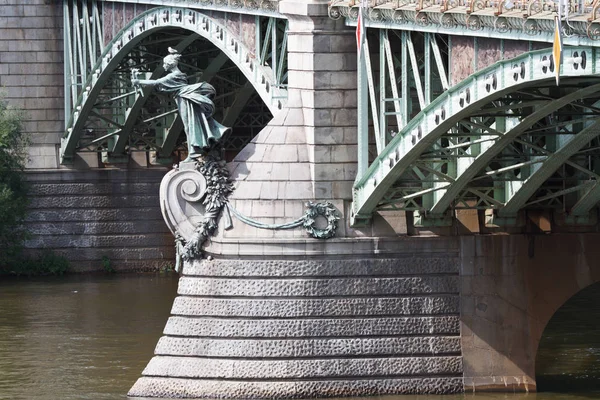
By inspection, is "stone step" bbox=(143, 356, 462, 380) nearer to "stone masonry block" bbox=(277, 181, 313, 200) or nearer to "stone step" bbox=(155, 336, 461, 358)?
"stone step" bbox=(155, 336, 461, 358)

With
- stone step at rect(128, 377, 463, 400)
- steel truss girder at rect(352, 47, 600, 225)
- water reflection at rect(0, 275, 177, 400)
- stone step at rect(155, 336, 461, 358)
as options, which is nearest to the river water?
water reflection at rect(0, 275, 177, 400)

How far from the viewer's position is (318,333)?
51500 millimetres

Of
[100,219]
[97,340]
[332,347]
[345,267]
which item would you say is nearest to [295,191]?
[345,267]

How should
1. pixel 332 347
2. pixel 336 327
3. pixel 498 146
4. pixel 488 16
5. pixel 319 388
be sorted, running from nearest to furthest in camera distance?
pixel 488 16, pixel 498 146, pixel 319 388, pixel 332 347, pixel 336 327

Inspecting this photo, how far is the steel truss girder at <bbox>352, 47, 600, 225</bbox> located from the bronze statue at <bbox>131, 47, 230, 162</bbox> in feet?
12.6

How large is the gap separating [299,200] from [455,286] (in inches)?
160

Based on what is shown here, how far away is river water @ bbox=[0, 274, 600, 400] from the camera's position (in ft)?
176

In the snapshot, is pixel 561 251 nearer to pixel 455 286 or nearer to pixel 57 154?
pixel 455 286

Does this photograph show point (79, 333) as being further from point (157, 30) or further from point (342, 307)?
point (342, 307)

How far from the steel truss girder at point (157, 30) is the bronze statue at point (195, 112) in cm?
176

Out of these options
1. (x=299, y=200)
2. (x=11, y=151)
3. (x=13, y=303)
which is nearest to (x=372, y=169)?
(x=299, y=200)

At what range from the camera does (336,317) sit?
5169cm

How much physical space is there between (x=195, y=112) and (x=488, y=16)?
12.8 m

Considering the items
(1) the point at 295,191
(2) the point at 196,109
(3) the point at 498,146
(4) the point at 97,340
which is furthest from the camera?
(4) the point at 97,340
